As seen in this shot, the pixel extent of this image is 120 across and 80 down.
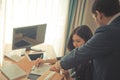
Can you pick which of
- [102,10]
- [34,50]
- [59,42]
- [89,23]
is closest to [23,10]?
[34,50]

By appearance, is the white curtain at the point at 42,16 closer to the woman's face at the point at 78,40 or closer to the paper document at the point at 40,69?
the paper document at the point at 40,69

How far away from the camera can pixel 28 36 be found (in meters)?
2.71

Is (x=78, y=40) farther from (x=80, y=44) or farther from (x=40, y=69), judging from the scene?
(x=40, y=69)

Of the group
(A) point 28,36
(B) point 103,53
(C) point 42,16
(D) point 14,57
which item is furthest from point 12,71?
(C) point 42,16

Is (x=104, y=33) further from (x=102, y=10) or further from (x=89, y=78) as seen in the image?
(x=89, y=78)

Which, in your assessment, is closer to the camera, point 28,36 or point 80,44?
point 80,44

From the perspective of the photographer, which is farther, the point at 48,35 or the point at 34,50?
the point at 48,35

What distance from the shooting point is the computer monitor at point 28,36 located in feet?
8.39

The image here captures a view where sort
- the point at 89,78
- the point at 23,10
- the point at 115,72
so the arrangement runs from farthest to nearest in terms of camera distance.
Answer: the point at 23,10 < the point at 89,78 < the point at 115,72

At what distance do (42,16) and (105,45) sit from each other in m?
1.74

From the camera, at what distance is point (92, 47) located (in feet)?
4.84

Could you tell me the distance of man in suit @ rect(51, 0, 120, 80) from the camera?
57.1 inches

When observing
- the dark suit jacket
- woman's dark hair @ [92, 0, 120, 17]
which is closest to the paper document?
the dark suit jacket

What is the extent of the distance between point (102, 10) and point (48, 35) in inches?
70.2
